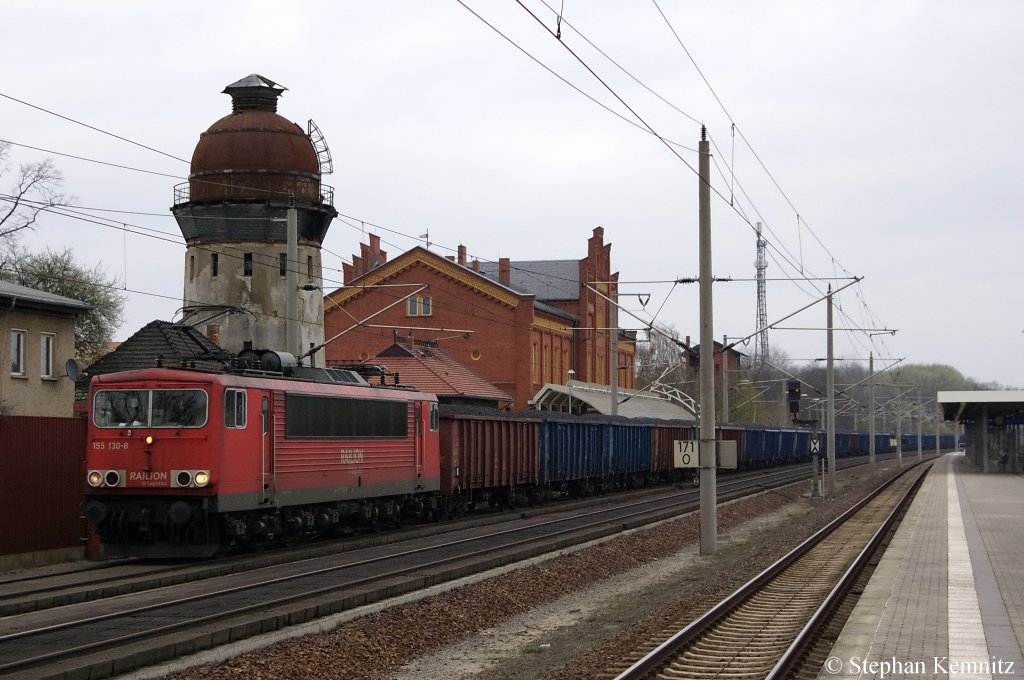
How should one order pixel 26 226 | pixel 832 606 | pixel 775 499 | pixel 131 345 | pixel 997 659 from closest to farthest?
pixel 997 659
pixel 832 606
pixel 131 345
pixel 775 499
pixel 26 226

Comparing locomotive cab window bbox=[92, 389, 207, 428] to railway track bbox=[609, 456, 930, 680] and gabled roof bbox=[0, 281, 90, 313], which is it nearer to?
railway track bbox=[609, 456, 930, 680]

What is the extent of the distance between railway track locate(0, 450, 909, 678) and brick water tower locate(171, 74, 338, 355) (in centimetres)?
2684

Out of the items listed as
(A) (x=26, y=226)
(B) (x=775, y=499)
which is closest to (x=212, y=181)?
(A) (x=26, y=226)

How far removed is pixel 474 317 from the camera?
71062 mm

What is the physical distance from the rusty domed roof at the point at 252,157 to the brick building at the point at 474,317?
15.5m

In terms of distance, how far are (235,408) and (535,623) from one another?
735 cm

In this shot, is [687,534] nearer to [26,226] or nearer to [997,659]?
[997,659]

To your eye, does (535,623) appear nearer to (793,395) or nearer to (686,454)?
(686,454)

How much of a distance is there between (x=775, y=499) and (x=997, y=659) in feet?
102

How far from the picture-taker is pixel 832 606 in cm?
1524

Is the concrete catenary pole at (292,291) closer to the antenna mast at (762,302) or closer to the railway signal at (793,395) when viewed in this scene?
the railway signal at (793,395)

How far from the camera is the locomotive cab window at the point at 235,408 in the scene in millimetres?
20172

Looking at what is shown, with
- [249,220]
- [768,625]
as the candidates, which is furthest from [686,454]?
[249,220]

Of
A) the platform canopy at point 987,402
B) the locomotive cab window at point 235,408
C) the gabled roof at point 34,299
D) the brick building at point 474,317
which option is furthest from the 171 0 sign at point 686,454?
the brick building at point 474,317
